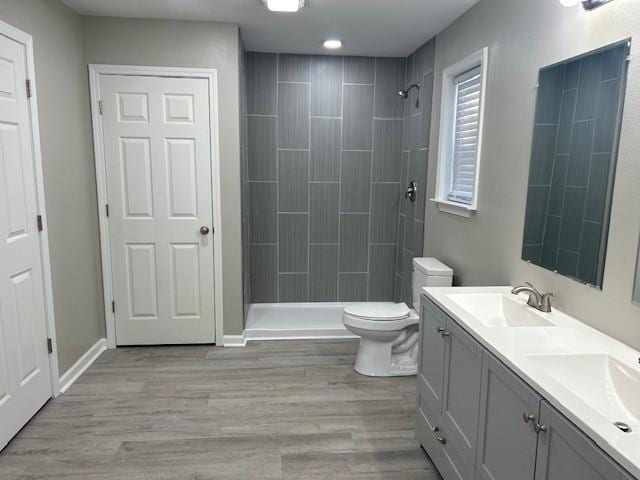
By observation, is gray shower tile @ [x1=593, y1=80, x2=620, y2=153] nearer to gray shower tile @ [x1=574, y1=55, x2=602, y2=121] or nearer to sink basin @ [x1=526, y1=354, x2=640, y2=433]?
gray shower tile @ [x1=574, y1=55, x2=602, y2=121]

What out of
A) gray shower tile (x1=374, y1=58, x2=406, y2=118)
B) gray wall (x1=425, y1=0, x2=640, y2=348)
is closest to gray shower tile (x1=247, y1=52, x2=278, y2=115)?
gray shower tile (x1=374, y1=58, x2=406, y2=118)

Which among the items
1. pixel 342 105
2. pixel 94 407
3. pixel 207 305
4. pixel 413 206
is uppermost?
pixel 342 105

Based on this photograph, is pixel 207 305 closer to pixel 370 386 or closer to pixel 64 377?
pixel 64 377

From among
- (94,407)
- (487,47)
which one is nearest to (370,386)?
(94,407)

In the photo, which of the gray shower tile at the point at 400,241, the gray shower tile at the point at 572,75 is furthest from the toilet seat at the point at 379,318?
the gray shower tile at the point at 572,75

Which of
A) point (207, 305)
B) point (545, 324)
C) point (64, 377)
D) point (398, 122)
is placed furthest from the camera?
point (398, 122)

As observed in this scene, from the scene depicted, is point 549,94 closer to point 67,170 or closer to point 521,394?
point 521,394

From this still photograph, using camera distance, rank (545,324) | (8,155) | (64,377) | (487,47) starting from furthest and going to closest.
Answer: (64,377)
(487,47)
(8,155)
(545,324)

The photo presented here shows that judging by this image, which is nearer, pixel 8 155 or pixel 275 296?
pixel 8 155

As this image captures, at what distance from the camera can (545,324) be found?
6.28ft

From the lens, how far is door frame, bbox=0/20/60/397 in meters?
2.51

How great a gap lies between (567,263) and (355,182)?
8.52ft

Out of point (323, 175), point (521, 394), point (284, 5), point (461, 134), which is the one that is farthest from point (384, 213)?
point (521, 394)

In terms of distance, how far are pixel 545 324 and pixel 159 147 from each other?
9.17 ft
